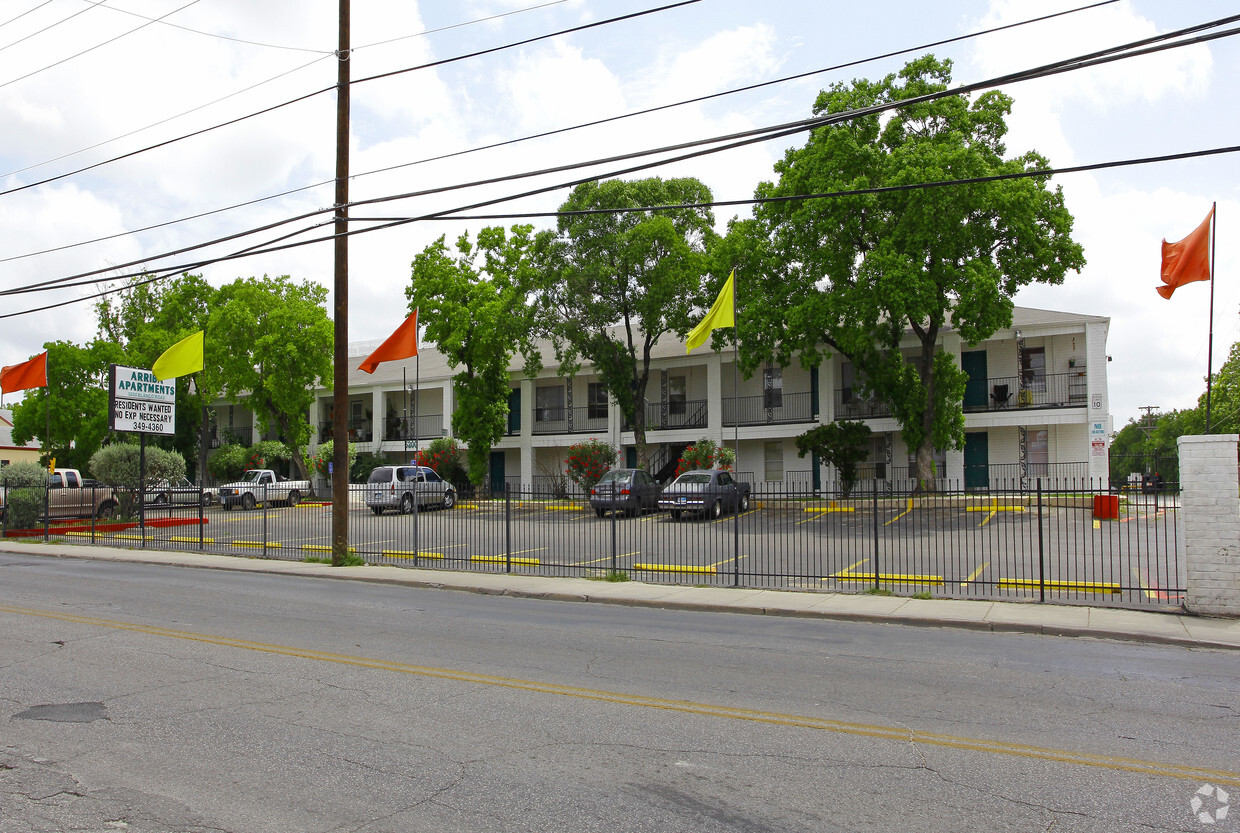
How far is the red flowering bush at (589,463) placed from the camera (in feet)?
111

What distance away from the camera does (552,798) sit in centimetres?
496

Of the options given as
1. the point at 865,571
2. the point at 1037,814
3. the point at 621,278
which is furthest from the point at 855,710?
the point at 621,278

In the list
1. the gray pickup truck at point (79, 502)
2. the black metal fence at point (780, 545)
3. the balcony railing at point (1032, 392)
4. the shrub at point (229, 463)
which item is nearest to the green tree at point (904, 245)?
the balcony railing at point (1032, 392)

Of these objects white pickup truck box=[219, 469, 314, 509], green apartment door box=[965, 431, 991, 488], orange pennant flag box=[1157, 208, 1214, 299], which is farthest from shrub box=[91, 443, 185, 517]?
green apartment door box=[965, 431, 991, 488]

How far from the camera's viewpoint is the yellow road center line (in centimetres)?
554

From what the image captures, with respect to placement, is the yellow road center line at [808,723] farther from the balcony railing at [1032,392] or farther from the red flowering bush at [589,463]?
the balcony railing at [1032,392]

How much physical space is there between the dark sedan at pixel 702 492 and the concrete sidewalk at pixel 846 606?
8.08m

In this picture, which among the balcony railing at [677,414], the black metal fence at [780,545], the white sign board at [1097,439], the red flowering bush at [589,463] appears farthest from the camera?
the balcony railing at [677,414]

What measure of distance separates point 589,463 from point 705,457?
4.68 m

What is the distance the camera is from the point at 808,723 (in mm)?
6520

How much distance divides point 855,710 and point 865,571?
381 inches

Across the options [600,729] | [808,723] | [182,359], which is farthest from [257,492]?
[808,723]

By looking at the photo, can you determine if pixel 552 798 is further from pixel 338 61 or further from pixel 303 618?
pixel 338 61

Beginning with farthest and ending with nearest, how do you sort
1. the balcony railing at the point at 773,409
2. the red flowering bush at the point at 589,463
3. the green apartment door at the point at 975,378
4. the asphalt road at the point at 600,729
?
the balcony railing at the point at 773,409 → the green apartment door at the point at 975,378 → the red flowering bush at the point at 589,463 → the asphalt road at the point at 600,729
